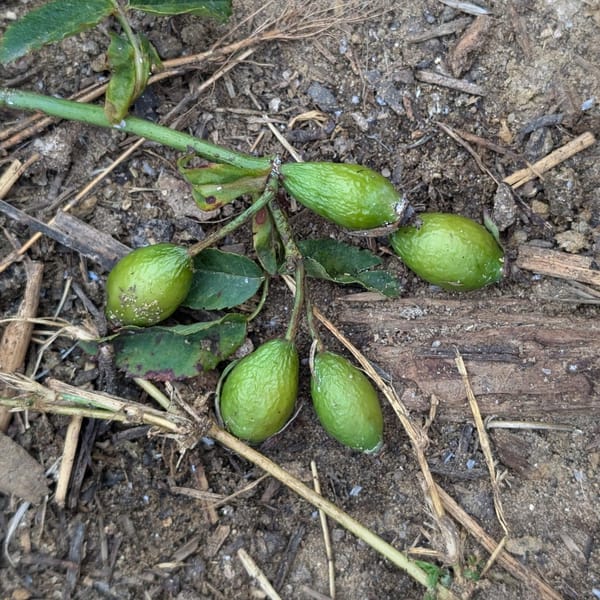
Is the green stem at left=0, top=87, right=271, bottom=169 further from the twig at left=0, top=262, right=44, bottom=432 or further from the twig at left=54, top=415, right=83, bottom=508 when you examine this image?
the twig at left=54, top=415, right=83, bottom=508

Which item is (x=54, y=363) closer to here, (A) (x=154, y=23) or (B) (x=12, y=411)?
(B) (x=12, y=411)

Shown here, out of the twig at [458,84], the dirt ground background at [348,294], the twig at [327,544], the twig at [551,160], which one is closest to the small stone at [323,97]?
the dirt ground background at [348,294]

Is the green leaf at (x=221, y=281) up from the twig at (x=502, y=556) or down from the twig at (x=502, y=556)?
up

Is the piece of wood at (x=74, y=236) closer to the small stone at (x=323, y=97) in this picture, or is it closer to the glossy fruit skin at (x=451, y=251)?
the small stone at (x=323, y=97)

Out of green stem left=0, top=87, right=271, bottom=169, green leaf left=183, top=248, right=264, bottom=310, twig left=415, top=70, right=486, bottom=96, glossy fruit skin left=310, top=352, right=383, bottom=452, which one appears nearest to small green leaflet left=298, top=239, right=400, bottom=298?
green leaf left=183, top=248, right=264, bottom=310

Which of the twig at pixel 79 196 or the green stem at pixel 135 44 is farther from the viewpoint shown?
the twig at pixel 79 196

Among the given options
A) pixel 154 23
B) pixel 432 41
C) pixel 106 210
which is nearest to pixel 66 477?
pixel 106 210
